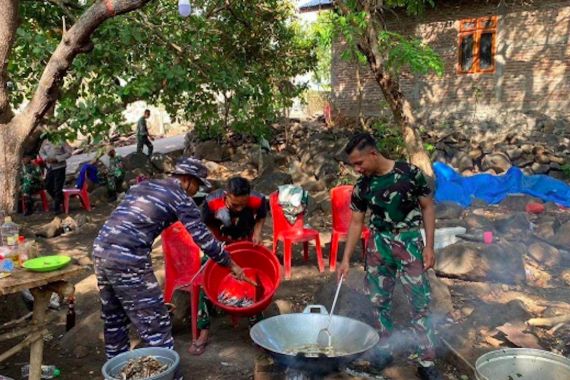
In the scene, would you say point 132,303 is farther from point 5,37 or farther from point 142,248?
point 5,37

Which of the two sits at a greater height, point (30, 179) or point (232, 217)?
point (232, 217)

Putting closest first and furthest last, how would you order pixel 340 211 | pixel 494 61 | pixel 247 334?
1. pixel 247 334
2. pixel 340 211
3. pixel 494 61

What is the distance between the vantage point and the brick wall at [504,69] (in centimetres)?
1268

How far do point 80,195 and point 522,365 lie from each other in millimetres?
9929

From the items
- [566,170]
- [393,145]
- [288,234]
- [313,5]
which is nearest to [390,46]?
[288,234]

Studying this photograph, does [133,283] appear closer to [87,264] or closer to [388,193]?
[388,193]

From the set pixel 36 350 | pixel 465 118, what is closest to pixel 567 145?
pixel 465 118

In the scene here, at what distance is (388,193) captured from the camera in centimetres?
364

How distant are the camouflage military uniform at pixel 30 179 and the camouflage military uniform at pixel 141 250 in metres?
7.99

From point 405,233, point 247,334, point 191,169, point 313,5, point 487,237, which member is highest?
point 313,5

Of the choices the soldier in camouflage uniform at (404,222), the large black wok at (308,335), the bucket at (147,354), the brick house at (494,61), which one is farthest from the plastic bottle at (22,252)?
the brick house at (494,61)

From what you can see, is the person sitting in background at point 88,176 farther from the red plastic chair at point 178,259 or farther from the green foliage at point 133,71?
the red plastic chair at point 178,259

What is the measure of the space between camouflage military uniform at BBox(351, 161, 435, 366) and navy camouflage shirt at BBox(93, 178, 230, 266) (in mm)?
1241

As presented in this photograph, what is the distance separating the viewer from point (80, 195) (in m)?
10.9
